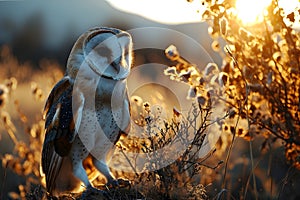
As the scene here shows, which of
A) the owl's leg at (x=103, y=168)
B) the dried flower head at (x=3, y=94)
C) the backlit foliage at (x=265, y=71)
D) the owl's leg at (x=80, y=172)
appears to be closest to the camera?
the owl's leg at (x=80, y=172)

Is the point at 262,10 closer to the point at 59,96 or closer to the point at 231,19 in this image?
the point at 231,19

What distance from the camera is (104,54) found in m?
3.65

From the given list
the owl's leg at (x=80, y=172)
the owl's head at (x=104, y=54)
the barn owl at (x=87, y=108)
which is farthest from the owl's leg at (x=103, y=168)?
the owl's head at (x=104, y=54)

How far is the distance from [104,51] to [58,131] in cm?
52

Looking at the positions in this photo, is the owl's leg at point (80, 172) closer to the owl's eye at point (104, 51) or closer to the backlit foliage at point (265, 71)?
the owl's eye at point (104, 51)

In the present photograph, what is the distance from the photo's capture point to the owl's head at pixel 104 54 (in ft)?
11.9

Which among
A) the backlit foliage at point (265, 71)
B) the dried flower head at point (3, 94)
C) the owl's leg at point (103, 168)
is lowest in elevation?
the owl's leg at point (103, 168)

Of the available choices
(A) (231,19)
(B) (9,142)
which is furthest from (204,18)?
(B) (9,142)

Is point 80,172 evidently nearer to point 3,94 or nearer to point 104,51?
point 104,51

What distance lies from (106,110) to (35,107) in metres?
5.87

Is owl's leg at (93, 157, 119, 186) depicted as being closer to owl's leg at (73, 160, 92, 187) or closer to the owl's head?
owl's leg at (73, 160, 92, 187)

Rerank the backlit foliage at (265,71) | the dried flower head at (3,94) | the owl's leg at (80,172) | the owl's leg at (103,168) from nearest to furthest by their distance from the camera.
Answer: the owl's leg at (80,172)
the owl's leg at (103,168)
the backlit foliage at (265,71)
the dried flower head at (3,94)

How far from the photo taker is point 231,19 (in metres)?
3.94

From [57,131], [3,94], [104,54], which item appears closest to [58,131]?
[57,131]
